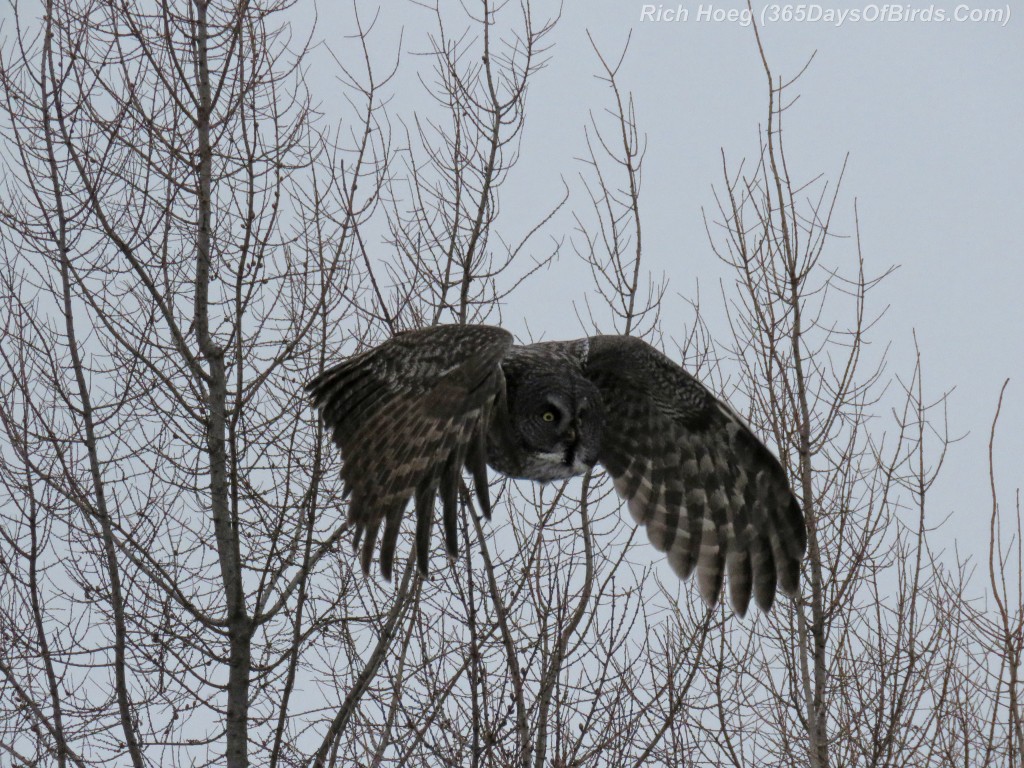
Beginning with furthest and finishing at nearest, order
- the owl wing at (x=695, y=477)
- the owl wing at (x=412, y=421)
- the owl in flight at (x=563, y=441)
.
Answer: the owl wing at (x=695, y=477), the owl in flight at (x=563, y=441), the owl wing at (x=412, y=421)

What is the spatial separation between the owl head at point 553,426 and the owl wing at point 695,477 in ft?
1.60

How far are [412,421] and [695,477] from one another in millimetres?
2272

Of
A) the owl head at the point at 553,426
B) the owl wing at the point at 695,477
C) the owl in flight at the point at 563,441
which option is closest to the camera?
the owl in flight at the point at 563,441

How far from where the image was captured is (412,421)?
6.05 metres


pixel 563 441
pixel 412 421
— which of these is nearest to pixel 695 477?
pixel 563 441

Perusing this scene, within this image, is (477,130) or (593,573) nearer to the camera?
(593,573)

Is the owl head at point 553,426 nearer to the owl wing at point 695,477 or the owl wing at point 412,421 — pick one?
the owl wing at point 412,421

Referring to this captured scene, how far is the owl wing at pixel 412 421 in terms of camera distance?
18.3 feet

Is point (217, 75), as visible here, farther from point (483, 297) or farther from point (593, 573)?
point (593, 573)

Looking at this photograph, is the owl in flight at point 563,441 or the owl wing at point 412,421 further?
the owl in flight at point 563,441

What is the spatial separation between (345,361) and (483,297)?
0.92 metres

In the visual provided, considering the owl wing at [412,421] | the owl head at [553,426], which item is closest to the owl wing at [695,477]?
the owl head at [553,426]

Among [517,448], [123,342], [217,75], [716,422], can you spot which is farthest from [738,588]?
[217,75]

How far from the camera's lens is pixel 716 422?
294 inches
